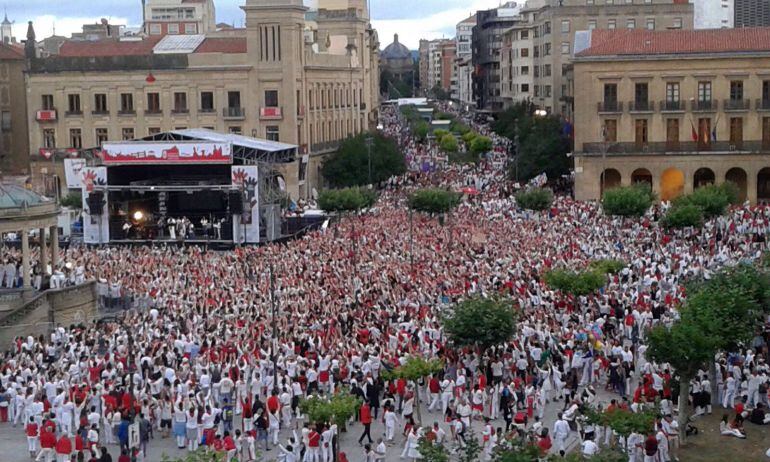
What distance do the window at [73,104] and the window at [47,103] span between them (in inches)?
49.2

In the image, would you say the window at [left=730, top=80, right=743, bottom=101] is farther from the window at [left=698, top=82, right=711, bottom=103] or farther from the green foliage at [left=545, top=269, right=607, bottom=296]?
the green foliage at [left=545, top=269, right=607, bottom=296]

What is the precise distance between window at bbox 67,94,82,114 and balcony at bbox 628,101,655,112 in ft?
117

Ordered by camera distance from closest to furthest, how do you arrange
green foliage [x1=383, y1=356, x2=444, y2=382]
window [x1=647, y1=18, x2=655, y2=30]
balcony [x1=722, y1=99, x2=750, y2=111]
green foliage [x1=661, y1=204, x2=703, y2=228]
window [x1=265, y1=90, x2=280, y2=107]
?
green foliage [x1=383, y1=356, x2=444, y2=382], green foliage [x1=661, y1=204, x2=703, y2=228], balcony [x1=722, y1=99, x2=750, y2=111], window [x1=265, y1=90, x2=280, y2=107], window [x1=647, y1=18, x2=655, y2=30]

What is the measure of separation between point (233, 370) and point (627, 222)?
2996 cm

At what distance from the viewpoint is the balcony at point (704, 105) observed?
2643 inches

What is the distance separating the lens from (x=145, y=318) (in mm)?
34875

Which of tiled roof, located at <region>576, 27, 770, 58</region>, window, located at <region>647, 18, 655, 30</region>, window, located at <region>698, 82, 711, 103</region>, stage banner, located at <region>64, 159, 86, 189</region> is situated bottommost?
stage banner, located at <region>64, 159, 86, 189</region>

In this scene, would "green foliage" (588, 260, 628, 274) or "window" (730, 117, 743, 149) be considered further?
"window" (730, 117, 743, 149)

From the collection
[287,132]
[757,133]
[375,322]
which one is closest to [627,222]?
[757,133]

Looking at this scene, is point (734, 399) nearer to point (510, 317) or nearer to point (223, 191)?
point (510, 317)

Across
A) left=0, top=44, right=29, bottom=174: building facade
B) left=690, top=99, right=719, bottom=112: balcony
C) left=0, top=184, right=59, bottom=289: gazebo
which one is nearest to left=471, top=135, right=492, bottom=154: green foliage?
left=0, top=44, right=29, bottom=174: building facade

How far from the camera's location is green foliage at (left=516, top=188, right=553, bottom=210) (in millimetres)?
56719

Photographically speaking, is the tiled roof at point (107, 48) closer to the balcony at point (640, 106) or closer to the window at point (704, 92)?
the balcony at point (640, 106)

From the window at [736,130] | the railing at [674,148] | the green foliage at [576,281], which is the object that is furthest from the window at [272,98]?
the green foliage at [576,281]
